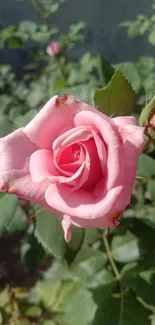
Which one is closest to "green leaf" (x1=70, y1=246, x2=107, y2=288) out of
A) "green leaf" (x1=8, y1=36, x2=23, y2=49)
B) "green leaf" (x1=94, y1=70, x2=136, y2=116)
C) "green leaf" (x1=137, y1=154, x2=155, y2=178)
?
"green leaf" (x1=137, y1=154, x2=155, y2=178)

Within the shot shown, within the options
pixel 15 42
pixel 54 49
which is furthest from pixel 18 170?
pixel 54 49

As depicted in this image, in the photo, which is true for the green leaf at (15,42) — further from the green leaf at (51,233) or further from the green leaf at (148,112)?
the green leaf at (148,112)

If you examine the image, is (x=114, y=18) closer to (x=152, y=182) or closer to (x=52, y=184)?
(x=152, y=182)

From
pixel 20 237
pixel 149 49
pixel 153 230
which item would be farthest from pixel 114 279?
pixel 149 49

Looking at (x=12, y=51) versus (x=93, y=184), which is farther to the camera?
(x=12, y=51)

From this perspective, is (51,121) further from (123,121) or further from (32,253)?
(32,253)

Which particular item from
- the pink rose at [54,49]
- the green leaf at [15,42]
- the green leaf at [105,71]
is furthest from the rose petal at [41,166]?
the pink rose at [54,49]

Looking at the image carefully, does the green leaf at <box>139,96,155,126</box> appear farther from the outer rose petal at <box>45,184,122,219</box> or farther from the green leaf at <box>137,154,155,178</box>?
the green leaf at <box>137,154,155,178</box>
